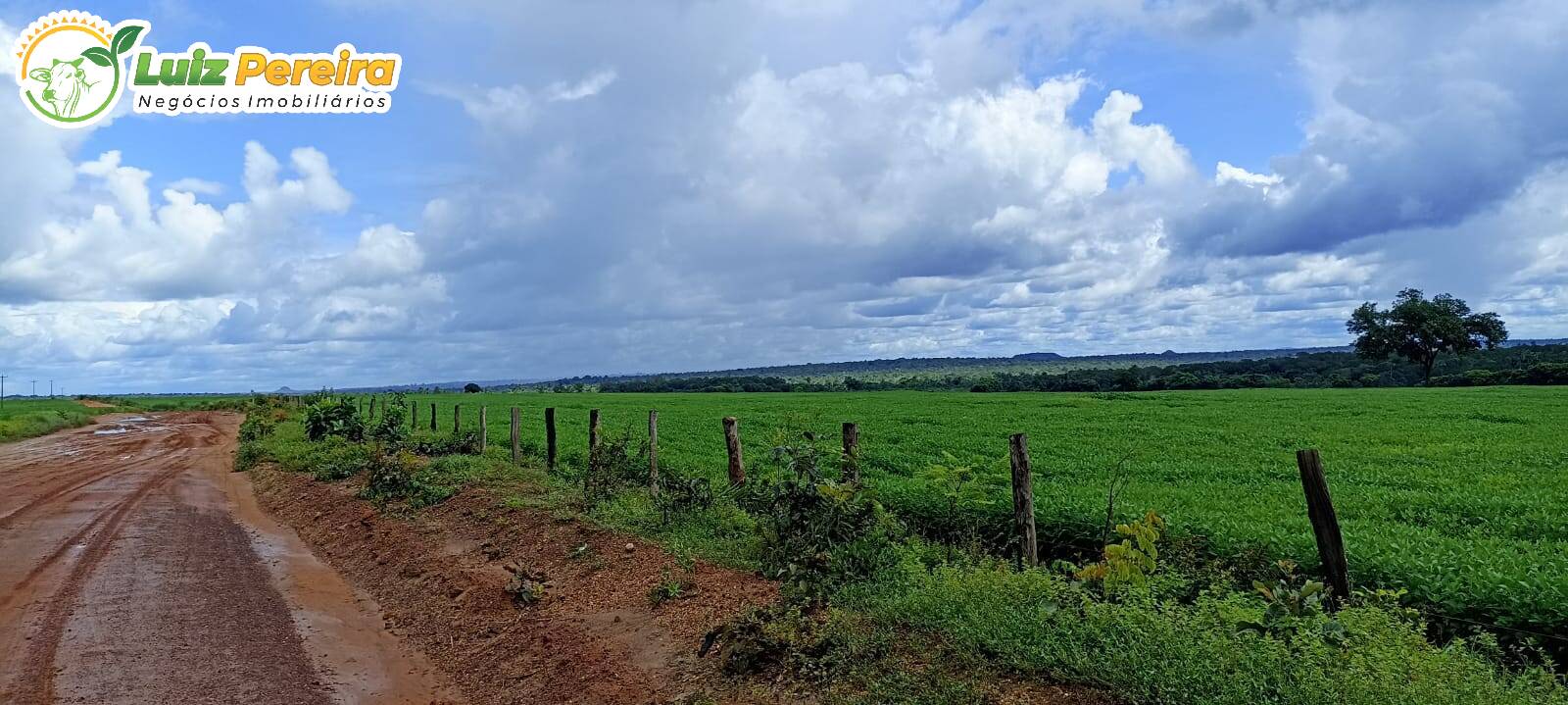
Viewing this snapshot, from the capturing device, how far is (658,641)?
7.41 m

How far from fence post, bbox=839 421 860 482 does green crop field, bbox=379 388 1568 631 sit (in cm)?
40

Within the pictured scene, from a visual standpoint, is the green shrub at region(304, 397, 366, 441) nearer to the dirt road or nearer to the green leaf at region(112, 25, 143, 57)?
the dirt road

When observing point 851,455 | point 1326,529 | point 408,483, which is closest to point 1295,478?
point 1326,529

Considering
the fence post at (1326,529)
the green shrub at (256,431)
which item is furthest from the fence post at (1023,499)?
the green shrub at (256,431)

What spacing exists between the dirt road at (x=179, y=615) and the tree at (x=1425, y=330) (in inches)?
3522

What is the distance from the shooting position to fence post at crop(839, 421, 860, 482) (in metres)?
9.08

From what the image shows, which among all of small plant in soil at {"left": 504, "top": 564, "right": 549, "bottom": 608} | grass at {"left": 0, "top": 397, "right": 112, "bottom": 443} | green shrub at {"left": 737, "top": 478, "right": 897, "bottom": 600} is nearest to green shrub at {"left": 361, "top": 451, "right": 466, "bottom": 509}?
small plant in soil at {"left": 504, "top": 564, "right": 549, "bottom": 608}

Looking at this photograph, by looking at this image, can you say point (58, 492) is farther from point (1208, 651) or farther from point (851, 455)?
point (1208, 651)

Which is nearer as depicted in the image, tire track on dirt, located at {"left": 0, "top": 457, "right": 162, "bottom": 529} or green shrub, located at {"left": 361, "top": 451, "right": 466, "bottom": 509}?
tire track on dirt, located at {"left": 0, "top": 457, "right": 162, "bottom": 529}

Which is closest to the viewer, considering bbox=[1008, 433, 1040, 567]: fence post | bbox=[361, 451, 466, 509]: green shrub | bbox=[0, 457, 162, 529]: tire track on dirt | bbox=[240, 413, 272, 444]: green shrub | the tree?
bbox=[1008, 433, 1040, 567]: fence post

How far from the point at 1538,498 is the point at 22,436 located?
54285 mm

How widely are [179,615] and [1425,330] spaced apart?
91283mm

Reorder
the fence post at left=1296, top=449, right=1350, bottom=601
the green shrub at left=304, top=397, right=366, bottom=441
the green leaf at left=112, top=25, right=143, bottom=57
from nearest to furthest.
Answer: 1. the fence post at left=1296, top=449, right=1350, bottom=601
2. the green leaf at left=112, top=25, right=143, bottom=57
3. the green shrub at left=304, top=397, right=366, bottom=441

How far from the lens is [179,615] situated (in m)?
8.45
